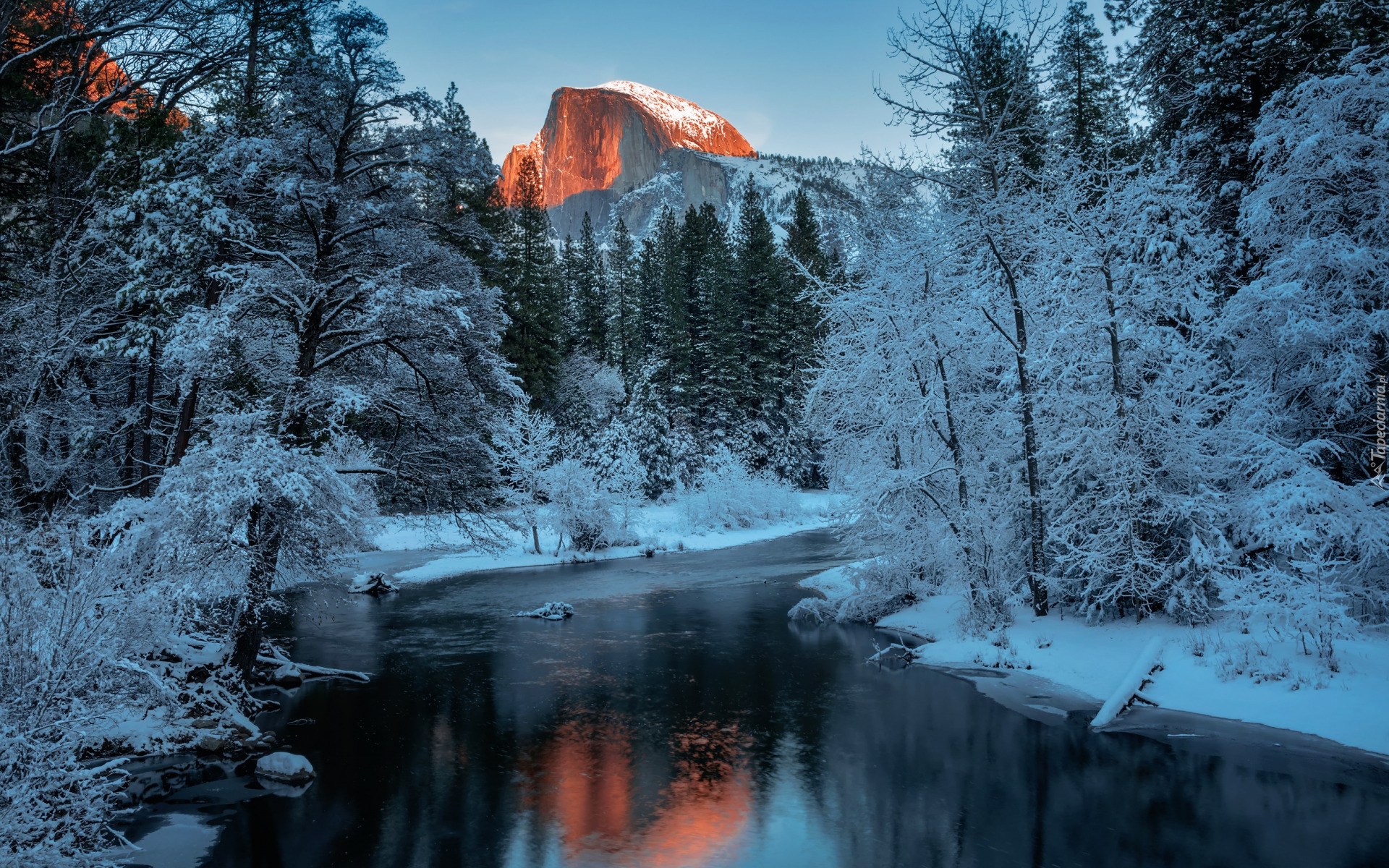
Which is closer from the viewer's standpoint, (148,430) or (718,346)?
(148,430)

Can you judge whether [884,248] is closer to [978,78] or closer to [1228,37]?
[978,78]

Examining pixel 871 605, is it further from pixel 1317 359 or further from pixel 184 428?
pixel 184 428

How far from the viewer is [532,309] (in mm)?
48750

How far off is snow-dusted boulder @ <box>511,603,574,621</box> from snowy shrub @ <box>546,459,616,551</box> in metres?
11.2

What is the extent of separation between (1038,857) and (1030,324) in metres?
12.3

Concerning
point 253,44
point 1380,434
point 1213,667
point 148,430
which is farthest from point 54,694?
point 1380,434

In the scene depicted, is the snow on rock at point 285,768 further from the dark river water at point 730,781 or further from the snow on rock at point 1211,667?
the snow on rock at point 1211,667

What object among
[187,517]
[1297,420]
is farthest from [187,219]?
[1297,420]

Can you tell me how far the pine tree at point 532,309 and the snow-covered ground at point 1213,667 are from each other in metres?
34.5

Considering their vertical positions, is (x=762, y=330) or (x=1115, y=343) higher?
(x=762, y=330)

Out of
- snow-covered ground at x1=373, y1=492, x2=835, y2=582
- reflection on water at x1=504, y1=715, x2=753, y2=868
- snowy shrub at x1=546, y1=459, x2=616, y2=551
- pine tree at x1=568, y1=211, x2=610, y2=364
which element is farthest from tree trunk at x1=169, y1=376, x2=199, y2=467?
pine tree at x1=568, y1=211, x2=610, y2=364

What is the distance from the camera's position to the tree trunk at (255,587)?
39.9 feet

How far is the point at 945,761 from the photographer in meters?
11.4

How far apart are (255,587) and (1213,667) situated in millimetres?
15532
